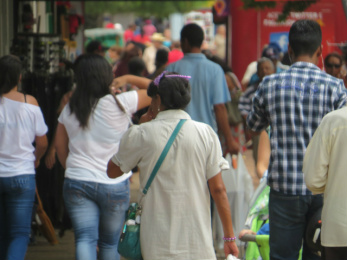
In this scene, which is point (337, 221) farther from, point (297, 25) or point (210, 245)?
point (297, 25)

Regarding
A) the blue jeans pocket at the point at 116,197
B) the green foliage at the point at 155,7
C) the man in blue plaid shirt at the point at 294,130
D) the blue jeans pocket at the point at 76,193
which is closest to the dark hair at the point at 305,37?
the man in blue plaid shirt at the point at 294,130

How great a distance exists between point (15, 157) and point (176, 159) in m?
2.24

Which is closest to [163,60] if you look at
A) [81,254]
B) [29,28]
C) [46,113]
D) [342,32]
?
[29,28]

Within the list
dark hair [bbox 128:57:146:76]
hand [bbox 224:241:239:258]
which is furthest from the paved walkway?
hand [bbox 224:241:239:258]

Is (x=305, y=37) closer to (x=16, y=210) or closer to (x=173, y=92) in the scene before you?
(x=173, y=92)

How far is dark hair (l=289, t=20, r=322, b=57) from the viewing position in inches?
210

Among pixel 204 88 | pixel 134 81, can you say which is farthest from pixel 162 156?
pixel 204 88

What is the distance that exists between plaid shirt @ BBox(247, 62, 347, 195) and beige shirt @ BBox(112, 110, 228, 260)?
0.53m

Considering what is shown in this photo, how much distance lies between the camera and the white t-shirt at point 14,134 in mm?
6609

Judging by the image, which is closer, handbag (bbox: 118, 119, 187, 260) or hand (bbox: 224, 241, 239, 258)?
handbag (bbox: 118, 119, 187, 260)

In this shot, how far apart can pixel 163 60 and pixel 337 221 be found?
7.32m

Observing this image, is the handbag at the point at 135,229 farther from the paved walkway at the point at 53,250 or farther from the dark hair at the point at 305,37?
the paved walkway at the point at 53,250

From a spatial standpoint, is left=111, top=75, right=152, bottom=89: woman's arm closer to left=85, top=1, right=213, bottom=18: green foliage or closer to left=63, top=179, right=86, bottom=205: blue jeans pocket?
left=63, top=179, right=86, bottom=205: blue jeans pocket

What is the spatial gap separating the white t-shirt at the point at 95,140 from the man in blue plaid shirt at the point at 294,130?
1.14 metres
